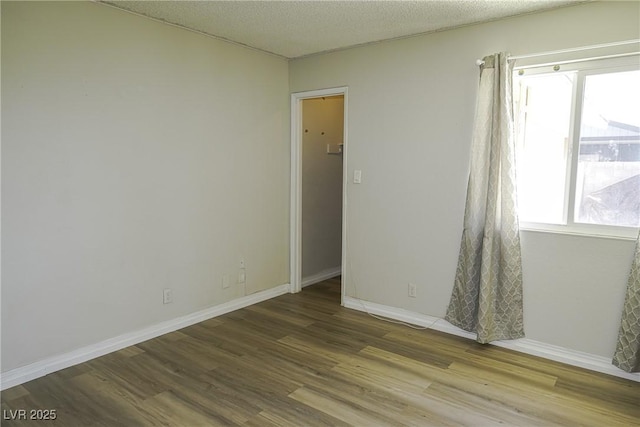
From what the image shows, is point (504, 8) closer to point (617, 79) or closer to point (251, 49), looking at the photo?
point (617, 79)

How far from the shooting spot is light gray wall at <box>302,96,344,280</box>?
4660 mm

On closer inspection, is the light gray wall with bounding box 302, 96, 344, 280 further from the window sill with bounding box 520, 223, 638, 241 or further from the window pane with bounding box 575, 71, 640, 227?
the window pane with bounding box 575, 71, 640, 227

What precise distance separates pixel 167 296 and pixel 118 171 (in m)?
1.07

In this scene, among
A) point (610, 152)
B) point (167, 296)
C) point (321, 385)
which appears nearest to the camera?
point (321, 385)

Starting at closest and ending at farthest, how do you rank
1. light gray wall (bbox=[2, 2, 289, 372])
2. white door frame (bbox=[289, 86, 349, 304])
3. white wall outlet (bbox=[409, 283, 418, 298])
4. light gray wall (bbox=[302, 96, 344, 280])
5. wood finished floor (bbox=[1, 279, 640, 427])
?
wood finished floor (bbox=[1, 279, 640, 427]) < light gray wall (bbox=[2, 2, 289, 372]) < white wall outlet (bbox=[409, 283, 418, 298]) < white door frame (bbox=[289, 86, 349, 304]) < light gray wall (bbox=[302, 96, 344, 280])

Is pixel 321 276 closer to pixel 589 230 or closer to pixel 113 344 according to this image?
pixel 113 344

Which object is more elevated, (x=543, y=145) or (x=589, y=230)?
(x=543, y=145)

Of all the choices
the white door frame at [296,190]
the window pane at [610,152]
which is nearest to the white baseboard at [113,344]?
the white door frame at [296,190]

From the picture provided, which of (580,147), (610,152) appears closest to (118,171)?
(580,147)

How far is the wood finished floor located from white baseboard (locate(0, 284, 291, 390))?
0.22 ft

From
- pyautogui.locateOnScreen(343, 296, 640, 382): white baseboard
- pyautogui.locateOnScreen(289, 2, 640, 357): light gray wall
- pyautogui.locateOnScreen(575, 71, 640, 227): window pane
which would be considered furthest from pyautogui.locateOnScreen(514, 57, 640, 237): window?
pyautogui.locateOnScreen(343, 296, 640, 382): white baseboard

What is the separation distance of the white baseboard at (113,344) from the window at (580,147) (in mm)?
2592

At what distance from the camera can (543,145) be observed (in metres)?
3.03

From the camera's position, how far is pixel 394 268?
3.74 metres
